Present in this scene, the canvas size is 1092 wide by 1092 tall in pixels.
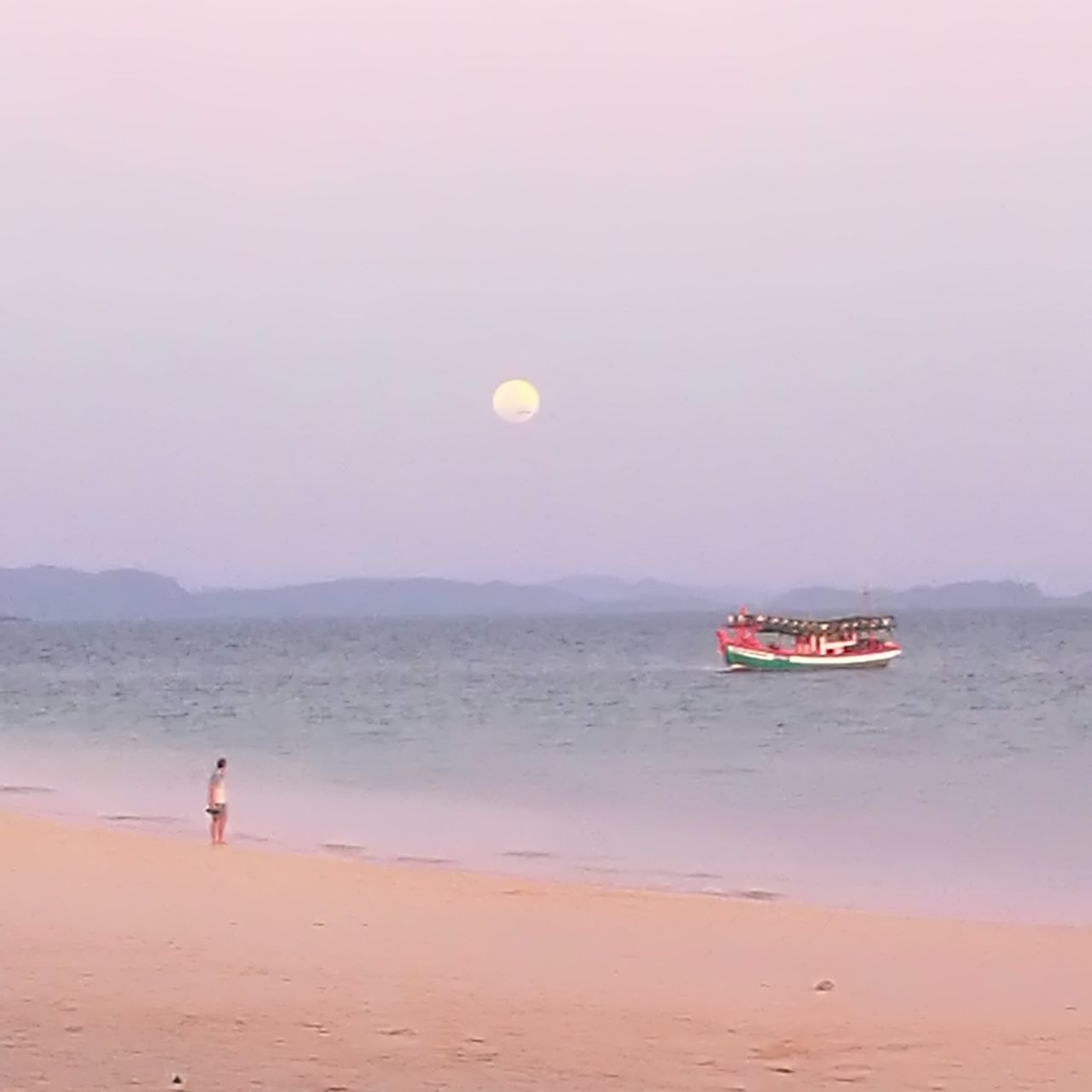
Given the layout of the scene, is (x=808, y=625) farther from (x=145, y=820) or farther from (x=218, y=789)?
(x=218, y=789)

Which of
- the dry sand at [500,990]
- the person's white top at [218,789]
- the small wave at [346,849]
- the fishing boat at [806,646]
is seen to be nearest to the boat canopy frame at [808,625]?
the fishing boat at [806,646]

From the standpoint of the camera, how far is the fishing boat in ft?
236

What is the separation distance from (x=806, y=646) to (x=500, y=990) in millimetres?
63057

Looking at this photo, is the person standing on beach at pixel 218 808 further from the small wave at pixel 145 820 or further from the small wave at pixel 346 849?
the small wave at pixel 145 820

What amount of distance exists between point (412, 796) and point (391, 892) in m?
13.0

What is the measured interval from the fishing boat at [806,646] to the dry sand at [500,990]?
185 ft

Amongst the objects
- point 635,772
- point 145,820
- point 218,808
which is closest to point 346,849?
point 218,808

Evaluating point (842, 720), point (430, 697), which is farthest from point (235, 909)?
point (430, 697)

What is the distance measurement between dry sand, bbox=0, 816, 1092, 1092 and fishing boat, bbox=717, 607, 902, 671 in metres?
56.5

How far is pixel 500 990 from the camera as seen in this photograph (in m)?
10.7

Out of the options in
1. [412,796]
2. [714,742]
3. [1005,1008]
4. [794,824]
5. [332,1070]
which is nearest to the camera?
[332,1070]

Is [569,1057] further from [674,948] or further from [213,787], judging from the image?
[213,787]

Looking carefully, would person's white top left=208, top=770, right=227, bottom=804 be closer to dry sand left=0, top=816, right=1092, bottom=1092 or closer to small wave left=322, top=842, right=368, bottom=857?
small wave left=322, top=842, right=368, bottom=857

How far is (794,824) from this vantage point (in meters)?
23.5
